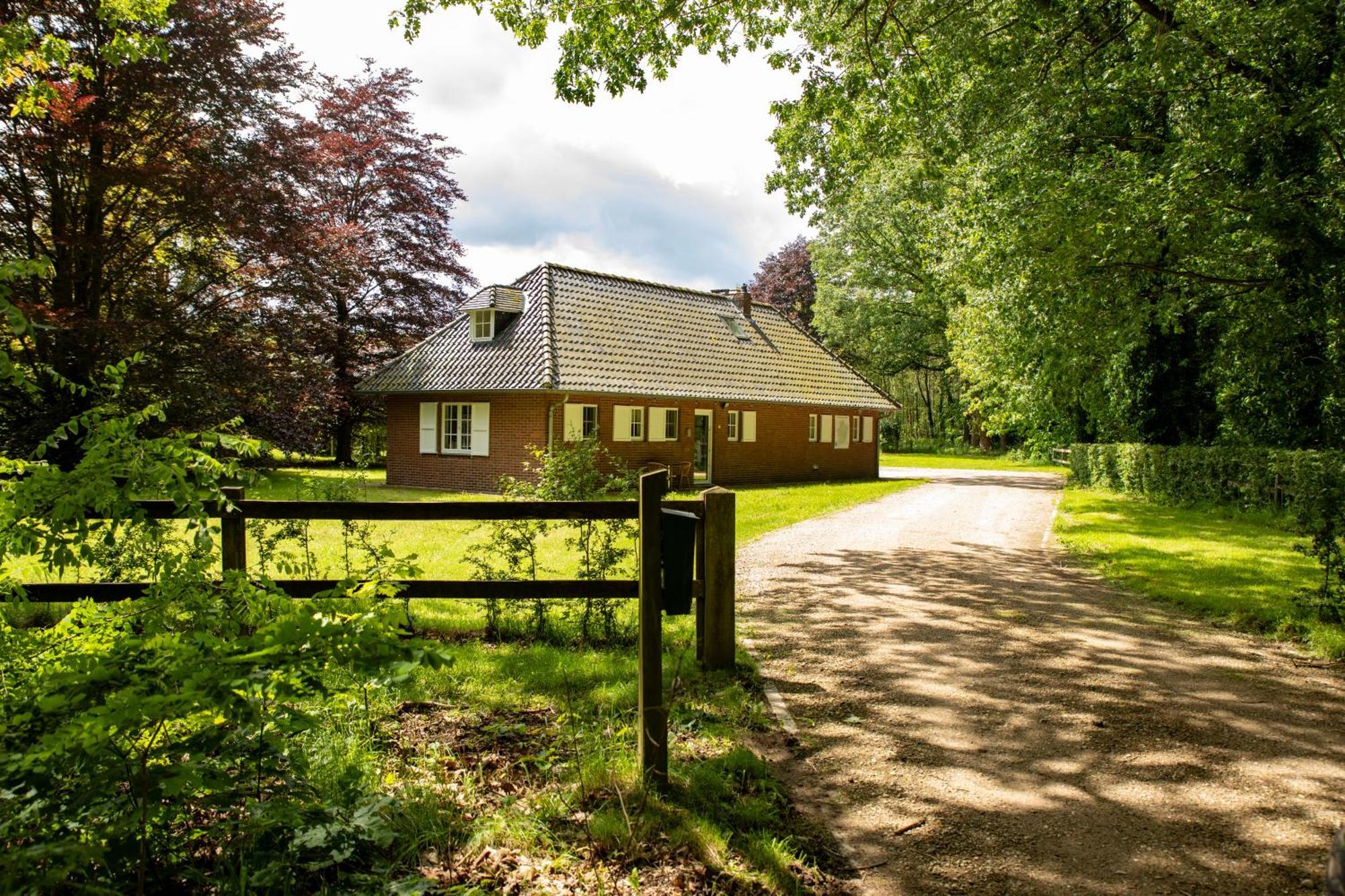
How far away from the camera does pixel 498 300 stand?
2527 centimetres

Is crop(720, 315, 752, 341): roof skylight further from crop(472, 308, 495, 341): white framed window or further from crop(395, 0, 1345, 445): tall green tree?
crop(395, 0, 1345, 445): tall green tree

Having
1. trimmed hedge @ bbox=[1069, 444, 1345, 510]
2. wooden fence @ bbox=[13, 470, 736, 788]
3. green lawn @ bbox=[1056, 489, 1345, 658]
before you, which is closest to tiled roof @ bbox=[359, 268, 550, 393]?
green lawn @ bbox=[1056, 489, 1345, 658]

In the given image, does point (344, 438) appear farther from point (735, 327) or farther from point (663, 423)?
point (735, 327)

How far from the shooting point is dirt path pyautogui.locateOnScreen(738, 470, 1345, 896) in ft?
11.6

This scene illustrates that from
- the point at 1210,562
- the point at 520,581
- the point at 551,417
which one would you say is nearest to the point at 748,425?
the point at 551,417

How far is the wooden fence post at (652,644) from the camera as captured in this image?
3975 mm

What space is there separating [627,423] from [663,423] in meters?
1.44

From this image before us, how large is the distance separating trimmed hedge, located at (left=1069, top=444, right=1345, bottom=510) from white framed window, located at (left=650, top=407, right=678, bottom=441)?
12.8 m

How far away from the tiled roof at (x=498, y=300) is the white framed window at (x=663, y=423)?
5394mm

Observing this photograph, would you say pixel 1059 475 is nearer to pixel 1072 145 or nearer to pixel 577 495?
pixel 1072 145

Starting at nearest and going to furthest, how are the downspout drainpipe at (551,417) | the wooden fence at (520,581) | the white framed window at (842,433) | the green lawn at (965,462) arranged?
the wooden fence at (520,581) → the downspout drainpipe at (551,417) → the white framed window at (842,433) → the green lawn at (965,462)

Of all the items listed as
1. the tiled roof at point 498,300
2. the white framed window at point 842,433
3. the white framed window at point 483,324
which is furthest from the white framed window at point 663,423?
the white framed window at point 842,433

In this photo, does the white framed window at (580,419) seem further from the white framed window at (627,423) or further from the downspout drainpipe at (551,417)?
the white framed window at (627,423)

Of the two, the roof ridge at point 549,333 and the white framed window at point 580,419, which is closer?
the roof ridge at point 549,333
